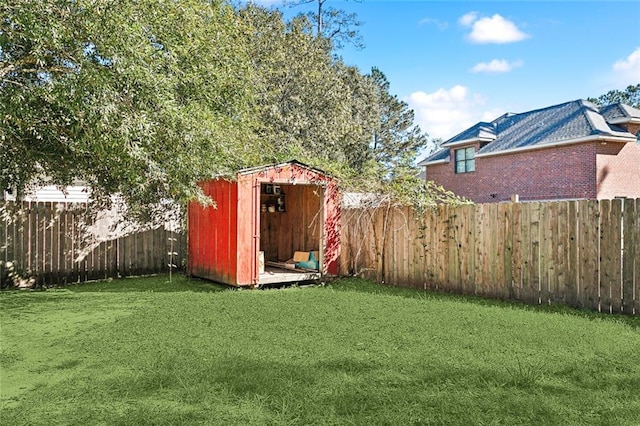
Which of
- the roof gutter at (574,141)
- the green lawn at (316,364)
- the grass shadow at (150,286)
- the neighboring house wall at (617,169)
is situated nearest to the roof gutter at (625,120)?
the roof gutter at (574,141)

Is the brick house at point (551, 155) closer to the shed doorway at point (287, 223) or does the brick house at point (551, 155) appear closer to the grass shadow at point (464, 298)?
the shed doorway at point (287, 223)

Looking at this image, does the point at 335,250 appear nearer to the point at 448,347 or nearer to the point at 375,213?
the point at 375,213

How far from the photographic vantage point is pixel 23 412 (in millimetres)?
3168

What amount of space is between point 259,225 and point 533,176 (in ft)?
40.9

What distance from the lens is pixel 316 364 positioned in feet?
13.6

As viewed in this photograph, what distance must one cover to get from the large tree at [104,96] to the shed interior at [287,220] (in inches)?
129

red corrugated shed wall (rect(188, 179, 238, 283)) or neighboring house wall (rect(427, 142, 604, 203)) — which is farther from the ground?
neighboring house wall (rect(427, 142, 604, 203))

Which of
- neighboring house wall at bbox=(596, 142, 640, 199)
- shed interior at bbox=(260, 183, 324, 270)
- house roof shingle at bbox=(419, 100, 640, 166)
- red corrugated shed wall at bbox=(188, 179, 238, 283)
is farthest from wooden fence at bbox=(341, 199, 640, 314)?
house roof shingle at bbox=(419, 100, 640, 166)

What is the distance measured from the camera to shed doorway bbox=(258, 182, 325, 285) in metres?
11.0

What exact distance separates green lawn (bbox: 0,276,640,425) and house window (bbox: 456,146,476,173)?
14572 millimetres

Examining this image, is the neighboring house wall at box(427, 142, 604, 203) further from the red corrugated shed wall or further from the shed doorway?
the red corrugated shed wall

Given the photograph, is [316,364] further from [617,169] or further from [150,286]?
[617,169]

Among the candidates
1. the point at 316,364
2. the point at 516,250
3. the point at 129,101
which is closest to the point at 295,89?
the point at 129,101

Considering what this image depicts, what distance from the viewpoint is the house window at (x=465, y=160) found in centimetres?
2056
